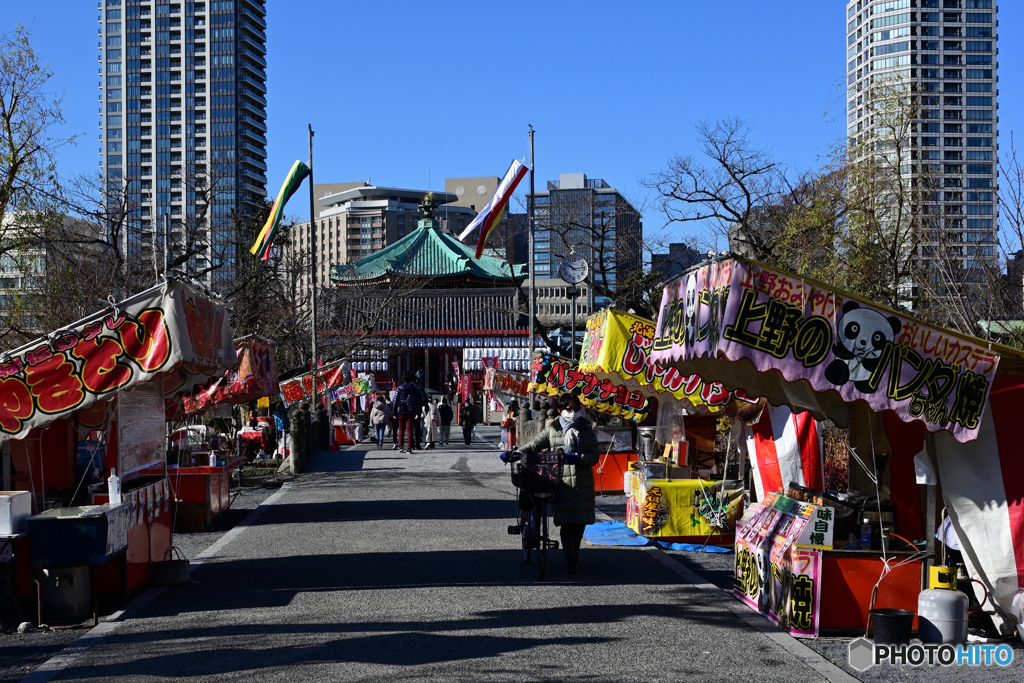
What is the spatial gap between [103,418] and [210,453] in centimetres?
412

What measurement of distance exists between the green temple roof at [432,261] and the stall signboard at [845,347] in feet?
169

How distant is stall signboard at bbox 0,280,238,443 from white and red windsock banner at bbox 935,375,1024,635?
6622 millimetres

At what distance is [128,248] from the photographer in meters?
36.3

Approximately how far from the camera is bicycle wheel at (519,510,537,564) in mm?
10812

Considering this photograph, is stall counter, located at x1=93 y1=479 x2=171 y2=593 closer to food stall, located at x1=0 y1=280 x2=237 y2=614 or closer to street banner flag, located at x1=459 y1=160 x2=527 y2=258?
food stall, located at x1=0 y1=280 x2=237 y2=614

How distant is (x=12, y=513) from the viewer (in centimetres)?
842

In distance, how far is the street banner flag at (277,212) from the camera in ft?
77.9

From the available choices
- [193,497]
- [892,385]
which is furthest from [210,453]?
[892,385]

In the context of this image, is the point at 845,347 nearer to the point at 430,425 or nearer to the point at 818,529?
the point at 818,529

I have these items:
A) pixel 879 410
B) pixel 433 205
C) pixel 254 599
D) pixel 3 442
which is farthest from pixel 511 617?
pixel 433 205

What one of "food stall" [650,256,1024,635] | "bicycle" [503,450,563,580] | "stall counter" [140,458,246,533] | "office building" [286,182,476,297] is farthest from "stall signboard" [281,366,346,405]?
"office building" [286,182,476,297]

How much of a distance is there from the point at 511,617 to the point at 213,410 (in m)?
11.8

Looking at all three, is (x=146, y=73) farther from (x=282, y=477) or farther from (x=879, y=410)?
(x=879, y=410)

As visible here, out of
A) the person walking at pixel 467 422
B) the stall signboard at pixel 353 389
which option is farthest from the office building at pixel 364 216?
the person walking at pixel 467 422
